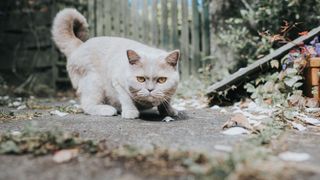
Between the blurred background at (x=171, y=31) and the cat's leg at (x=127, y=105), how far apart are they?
144cm

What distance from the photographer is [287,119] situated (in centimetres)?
306

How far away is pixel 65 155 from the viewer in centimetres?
193

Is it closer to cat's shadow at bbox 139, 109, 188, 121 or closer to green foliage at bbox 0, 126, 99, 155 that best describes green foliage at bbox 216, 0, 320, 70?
cat's shadow at bbox 139, 109, 188, 121

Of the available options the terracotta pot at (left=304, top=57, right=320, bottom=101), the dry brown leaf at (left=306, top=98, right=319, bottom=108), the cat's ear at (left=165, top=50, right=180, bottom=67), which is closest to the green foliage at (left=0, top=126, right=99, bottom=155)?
the cat's ear at (left=165, top=50, right=180, bottom=67)

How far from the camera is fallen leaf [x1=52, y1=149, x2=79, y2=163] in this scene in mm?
1892

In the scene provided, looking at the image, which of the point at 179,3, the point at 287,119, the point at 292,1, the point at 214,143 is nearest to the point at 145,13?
the point at 179,3

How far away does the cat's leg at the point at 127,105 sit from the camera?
3451mm

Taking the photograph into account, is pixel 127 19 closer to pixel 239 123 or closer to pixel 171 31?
pixel 171 31

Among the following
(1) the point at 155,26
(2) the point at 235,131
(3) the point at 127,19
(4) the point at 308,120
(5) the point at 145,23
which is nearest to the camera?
(2) the point at 235,131

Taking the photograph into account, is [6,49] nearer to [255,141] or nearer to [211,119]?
[211,119]

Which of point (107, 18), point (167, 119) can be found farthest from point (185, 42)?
point (167, 119)

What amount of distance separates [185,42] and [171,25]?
358mm

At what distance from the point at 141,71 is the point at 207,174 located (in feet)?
5.81

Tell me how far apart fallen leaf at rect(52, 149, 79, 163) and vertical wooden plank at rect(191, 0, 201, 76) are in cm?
432
